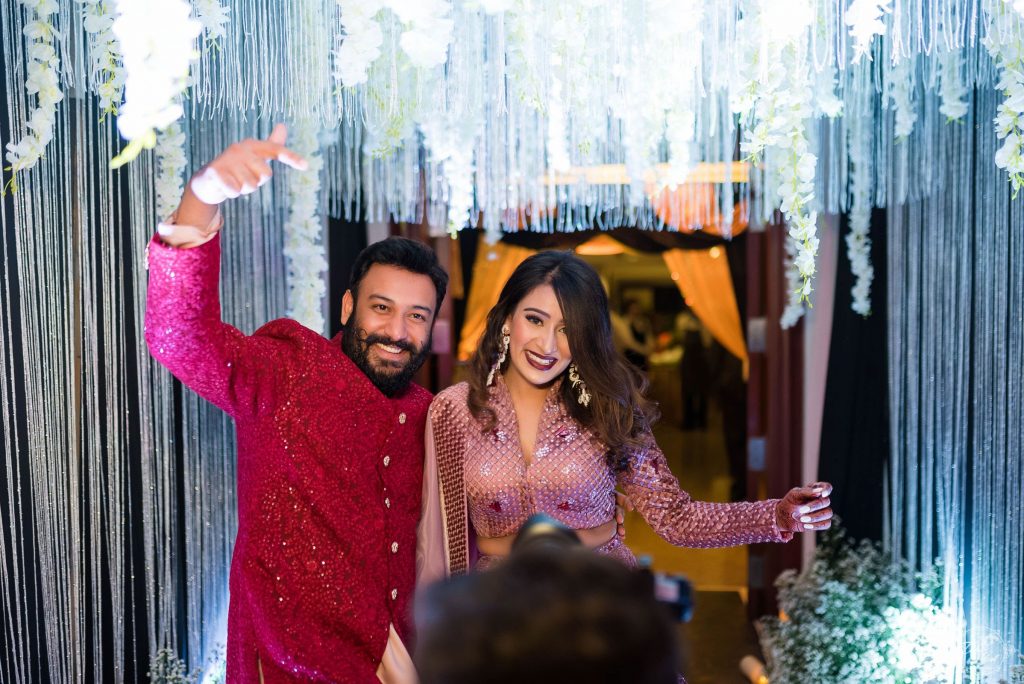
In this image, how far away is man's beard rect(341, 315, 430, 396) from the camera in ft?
6.75

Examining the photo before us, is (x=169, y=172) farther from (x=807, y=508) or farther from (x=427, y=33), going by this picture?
(x=807, y=508)

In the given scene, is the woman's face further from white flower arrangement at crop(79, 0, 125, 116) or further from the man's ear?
white flower arrangement at crop(79, 0, 125, 116)

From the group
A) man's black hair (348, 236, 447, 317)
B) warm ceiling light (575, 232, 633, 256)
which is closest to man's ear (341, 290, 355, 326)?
man's black hair (348, 236, 447, 317)

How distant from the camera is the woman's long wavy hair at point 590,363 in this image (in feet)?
7.19

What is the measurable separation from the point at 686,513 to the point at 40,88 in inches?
75.5

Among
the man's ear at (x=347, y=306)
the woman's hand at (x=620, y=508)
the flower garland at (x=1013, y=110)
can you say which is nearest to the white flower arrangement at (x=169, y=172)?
the man's ear at (x=347, y=306)

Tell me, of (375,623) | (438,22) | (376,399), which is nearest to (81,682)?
(375,623)

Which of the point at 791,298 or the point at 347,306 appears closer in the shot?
the point at 347,306

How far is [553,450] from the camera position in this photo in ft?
7.30

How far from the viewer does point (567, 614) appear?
861 mm

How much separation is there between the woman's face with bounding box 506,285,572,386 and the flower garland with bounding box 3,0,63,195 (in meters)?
1.25

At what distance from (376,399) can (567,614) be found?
124 cm

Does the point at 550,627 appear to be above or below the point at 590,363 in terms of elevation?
below

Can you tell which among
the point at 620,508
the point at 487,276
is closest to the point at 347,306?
the point at 620,508
